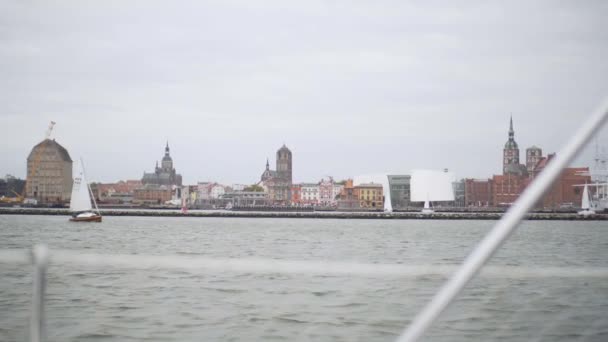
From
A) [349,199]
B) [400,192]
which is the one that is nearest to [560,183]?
[349,199]

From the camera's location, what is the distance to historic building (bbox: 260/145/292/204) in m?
144

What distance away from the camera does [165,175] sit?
162250 mm

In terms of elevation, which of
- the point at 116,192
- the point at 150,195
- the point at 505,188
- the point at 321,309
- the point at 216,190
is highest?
the point at 216,190

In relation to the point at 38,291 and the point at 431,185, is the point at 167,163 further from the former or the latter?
the point at 38,291

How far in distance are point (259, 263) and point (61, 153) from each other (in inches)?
5356

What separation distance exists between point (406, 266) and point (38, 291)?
112cm

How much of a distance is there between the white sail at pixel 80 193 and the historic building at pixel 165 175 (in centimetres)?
10368

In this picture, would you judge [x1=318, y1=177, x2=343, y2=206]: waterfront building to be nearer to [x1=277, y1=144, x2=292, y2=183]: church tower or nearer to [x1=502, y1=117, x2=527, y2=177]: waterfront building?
[x1=277, y1=144, x2=292, y2=183]: church tower

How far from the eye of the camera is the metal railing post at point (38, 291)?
1.82m

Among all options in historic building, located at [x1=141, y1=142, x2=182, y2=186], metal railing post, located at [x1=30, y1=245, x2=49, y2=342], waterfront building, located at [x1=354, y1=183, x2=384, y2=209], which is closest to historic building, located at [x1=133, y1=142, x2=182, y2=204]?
historic building, located at [x1=141, y1=142, x2=182, y2=186]

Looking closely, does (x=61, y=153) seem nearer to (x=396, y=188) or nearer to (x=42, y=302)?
(x=396, y=188)

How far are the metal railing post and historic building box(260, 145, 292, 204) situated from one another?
455 feet

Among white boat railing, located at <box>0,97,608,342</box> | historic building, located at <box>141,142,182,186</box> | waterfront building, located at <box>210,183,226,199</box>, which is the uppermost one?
historic building, located at <box>141,142,182,186</box>

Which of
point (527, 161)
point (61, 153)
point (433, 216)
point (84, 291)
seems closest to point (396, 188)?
point (527, 161)
